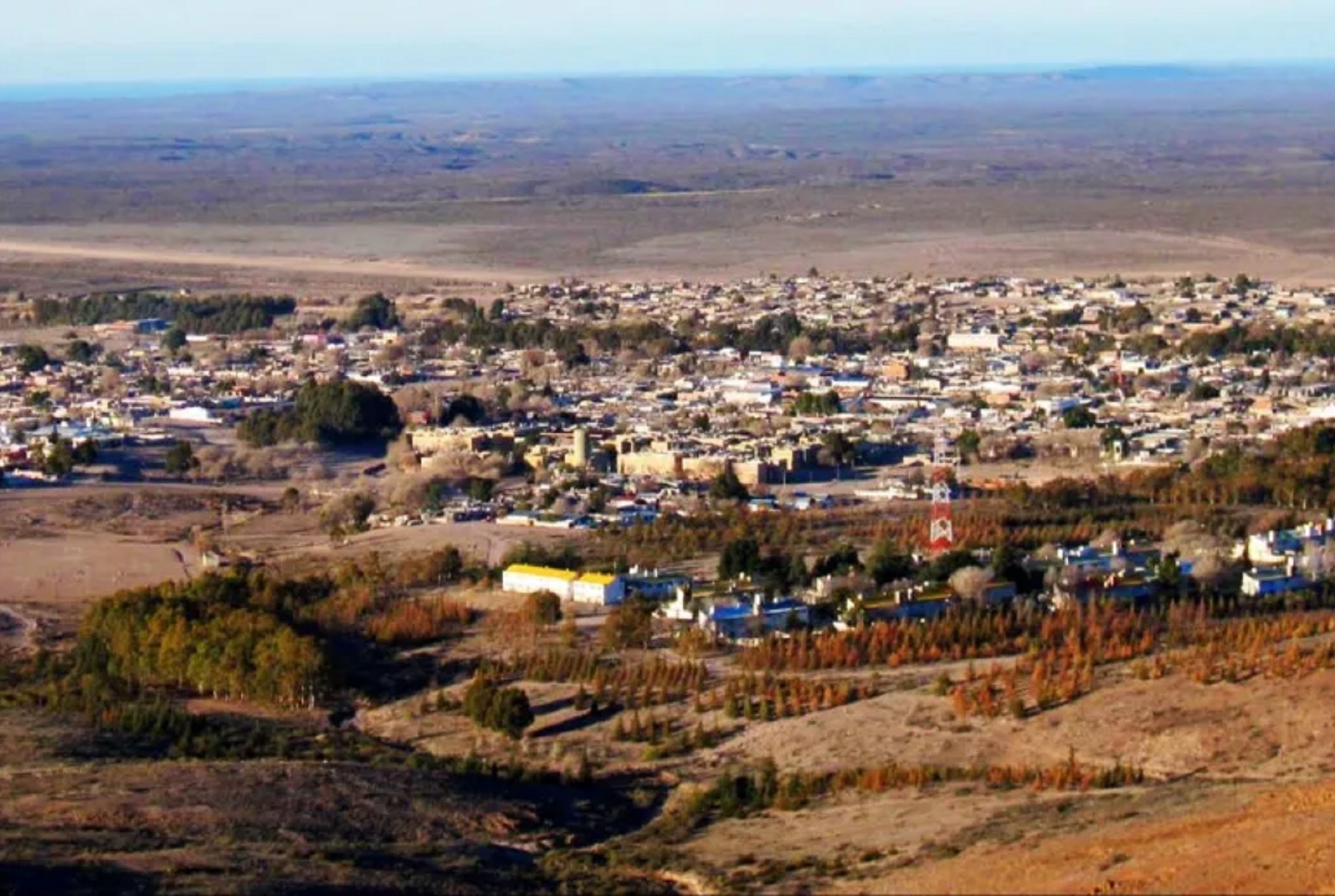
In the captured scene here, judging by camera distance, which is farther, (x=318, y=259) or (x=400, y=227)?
(x=400, y=227)

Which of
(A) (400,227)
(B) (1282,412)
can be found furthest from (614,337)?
(A) (400,227)

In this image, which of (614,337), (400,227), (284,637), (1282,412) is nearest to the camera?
(284,637)

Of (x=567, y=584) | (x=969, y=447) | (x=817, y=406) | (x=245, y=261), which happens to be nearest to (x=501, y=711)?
(x=567, y=584)

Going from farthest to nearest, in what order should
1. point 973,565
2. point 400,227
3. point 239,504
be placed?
point 400,227 → point 239,504 → point 973,565

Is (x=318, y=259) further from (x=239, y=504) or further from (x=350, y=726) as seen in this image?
(x=350, y=726)

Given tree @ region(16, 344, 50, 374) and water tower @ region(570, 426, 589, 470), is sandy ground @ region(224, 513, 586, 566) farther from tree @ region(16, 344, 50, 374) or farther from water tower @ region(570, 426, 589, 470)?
tree @ region(16, 344, 50, 374)

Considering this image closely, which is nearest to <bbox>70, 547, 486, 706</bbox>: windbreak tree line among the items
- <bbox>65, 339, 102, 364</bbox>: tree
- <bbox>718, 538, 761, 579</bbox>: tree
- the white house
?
the white house

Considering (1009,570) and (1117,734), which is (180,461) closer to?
(1009,570)
